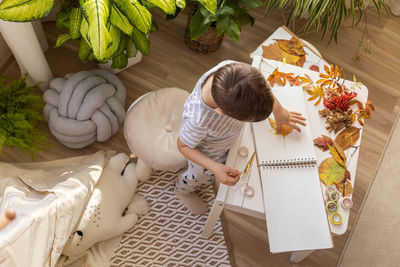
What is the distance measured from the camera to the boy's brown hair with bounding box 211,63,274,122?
3.34 feet

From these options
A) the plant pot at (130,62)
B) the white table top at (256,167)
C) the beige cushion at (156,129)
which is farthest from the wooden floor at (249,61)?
the white table top at (256,167)

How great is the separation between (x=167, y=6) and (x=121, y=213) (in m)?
0.99

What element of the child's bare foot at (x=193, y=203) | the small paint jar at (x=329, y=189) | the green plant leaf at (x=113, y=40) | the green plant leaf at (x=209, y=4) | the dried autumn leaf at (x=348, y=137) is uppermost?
the green plant leaf at (x=209, y=4)

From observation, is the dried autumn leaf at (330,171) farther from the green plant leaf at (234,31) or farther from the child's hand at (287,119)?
the green plant leaf at (234,31)

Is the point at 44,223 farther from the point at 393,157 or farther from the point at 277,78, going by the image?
the point at 393,157

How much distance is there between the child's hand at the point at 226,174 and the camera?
1.27 metres

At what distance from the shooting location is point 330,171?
138cm

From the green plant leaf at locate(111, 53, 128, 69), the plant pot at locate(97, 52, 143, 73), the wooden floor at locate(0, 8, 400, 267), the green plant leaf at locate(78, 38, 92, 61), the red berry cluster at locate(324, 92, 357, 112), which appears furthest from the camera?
the plant pot at locate(97, 52, 143, 73)

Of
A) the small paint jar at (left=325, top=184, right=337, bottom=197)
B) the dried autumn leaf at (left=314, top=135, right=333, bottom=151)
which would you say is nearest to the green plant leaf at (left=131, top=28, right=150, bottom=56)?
the dried autumn leaf at (left=314, top=135, right=333, bottom=151)

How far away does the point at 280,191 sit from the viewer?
1.33 meters

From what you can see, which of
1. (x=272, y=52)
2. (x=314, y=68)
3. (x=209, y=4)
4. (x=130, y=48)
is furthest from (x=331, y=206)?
(x=130, y=48)

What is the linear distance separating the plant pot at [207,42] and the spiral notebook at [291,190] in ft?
2.68

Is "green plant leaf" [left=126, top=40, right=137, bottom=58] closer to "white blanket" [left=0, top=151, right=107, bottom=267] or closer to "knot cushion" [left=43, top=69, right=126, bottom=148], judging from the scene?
"knot cushion" [left=43, top=69, right=126, bottom=148]

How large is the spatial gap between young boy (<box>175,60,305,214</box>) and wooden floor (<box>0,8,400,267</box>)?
0.51 meters
